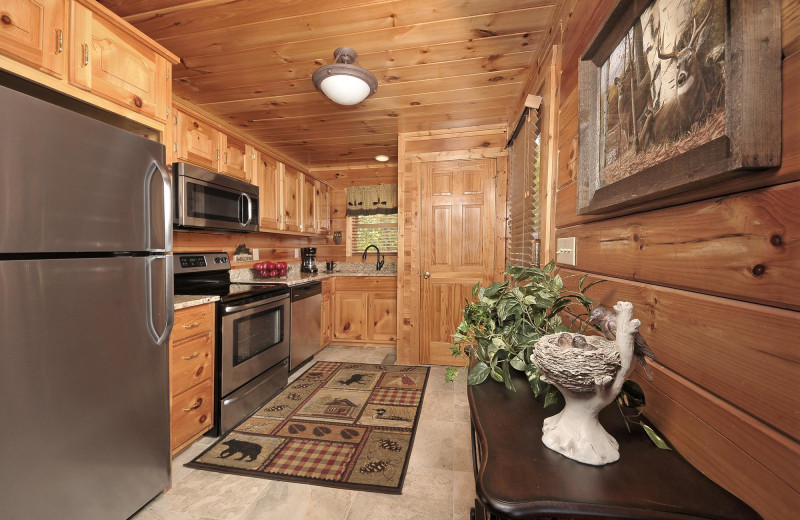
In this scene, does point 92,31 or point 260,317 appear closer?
point 92,31

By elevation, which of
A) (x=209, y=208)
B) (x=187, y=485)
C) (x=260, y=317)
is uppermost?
(x=209, y=208)

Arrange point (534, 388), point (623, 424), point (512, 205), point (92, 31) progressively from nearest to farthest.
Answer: point (623, 424), point (534, 388), point (92, 31), point (512, 205)

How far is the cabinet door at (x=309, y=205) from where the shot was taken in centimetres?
399

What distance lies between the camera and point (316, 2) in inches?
64.7

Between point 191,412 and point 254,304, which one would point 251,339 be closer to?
point 254,304

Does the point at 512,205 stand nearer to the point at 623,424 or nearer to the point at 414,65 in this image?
the point at 414,65

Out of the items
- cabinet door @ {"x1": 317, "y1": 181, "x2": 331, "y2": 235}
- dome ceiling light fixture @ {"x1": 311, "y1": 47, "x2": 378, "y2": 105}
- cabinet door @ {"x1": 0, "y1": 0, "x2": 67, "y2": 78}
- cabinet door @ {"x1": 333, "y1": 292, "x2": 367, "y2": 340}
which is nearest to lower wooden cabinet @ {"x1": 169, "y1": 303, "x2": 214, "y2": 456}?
cabinet door @ {"x1": 0, "y1": 0, "x2": 67, "y2": 78}

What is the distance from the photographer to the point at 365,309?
408 centimetres

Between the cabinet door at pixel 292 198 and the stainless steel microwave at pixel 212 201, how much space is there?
1.94 ft

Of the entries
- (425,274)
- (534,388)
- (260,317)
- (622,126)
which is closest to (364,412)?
(260,317)

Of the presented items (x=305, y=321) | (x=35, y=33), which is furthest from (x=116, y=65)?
(x=305, y=321)

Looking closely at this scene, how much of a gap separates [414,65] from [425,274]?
1.85 meters

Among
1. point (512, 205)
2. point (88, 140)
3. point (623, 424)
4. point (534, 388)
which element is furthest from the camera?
point (512, 205)

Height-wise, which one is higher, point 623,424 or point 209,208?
point 209,208
